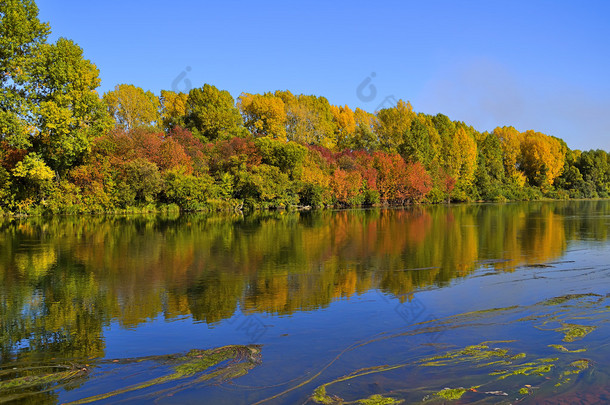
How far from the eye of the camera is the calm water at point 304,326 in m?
5.43

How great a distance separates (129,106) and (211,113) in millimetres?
10006

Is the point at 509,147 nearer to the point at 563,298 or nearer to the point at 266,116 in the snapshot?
the point at 266,116

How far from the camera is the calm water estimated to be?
214 inches

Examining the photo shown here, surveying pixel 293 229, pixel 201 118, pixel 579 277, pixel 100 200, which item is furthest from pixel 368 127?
pixel 579 277

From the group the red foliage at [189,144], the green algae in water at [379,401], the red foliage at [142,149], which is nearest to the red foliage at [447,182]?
the red foliage at [189,144]

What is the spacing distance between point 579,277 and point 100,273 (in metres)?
11.8

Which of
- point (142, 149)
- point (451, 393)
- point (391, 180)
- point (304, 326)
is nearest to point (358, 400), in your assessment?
point (451, 393)

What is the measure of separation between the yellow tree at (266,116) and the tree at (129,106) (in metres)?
13.8

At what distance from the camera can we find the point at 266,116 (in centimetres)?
6869

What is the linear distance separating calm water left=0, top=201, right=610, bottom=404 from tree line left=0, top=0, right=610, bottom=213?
2166 centimetres

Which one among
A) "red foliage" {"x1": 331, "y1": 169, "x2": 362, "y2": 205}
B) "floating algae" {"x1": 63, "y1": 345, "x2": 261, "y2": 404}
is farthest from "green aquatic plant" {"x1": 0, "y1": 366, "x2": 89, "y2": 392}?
"red foliage" {"x1": 331, "y1": 169, "x2": 362, "y2": 205}

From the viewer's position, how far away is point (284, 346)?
6809 millimetres

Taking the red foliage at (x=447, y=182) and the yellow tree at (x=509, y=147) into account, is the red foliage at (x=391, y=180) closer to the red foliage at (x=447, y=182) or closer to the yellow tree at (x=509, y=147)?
the red foliage at (x=447, y=182)

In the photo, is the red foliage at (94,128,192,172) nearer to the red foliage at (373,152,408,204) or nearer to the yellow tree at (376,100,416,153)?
the red foliage at (373,152,408,204)
